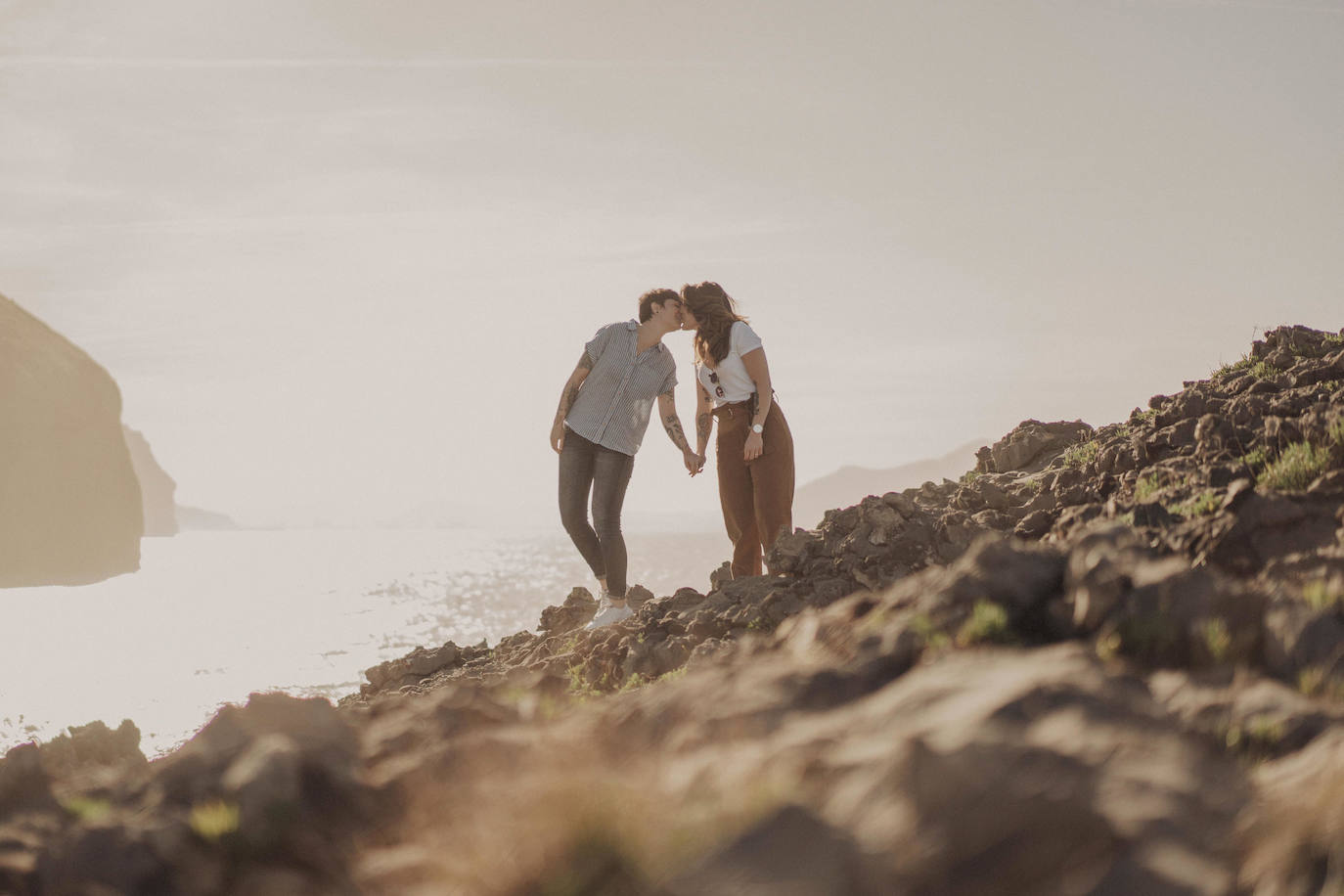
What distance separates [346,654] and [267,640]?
9.04 meters

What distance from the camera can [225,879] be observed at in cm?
255

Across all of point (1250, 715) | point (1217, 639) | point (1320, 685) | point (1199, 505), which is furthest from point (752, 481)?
point (1250, 715)

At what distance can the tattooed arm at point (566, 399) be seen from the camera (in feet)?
29.2

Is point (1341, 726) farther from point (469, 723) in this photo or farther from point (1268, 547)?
point (469, 723)

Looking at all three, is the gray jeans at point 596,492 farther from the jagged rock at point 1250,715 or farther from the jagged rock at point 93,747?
the jagged rock at point 1250,715

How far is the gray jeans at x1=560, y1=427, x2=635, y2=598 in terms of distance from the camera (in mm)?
8867

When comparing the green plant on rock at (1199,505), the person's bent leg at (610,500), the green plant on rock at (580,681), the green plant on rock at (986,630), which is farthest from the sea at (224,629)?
the green plant on rock at (1199,505)

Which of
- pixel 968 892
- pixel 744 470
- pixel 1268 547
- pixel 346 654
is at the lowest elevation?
pixel 346 654

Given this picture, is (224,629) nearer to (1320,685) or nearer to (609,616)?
(609,616)

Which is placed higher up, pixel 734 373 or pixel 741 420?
pixel 734 373

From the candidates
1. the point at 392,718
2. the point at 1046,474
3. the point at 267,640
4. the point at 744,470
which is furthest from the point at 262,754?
the point at 267,640

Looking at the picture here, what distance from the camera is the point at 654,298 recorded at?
8.91 metres

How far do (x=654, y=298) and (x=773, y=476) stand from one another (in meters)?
2.10

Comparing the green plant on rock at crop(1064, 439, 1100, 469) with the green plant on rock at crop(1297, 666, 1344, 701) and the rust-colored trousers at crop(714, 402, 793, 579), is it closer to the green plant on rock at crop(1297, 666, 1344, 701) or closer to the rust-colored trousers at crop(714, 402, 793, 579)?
the rust-colored trousers at crop(714, 402, 793, 579)
